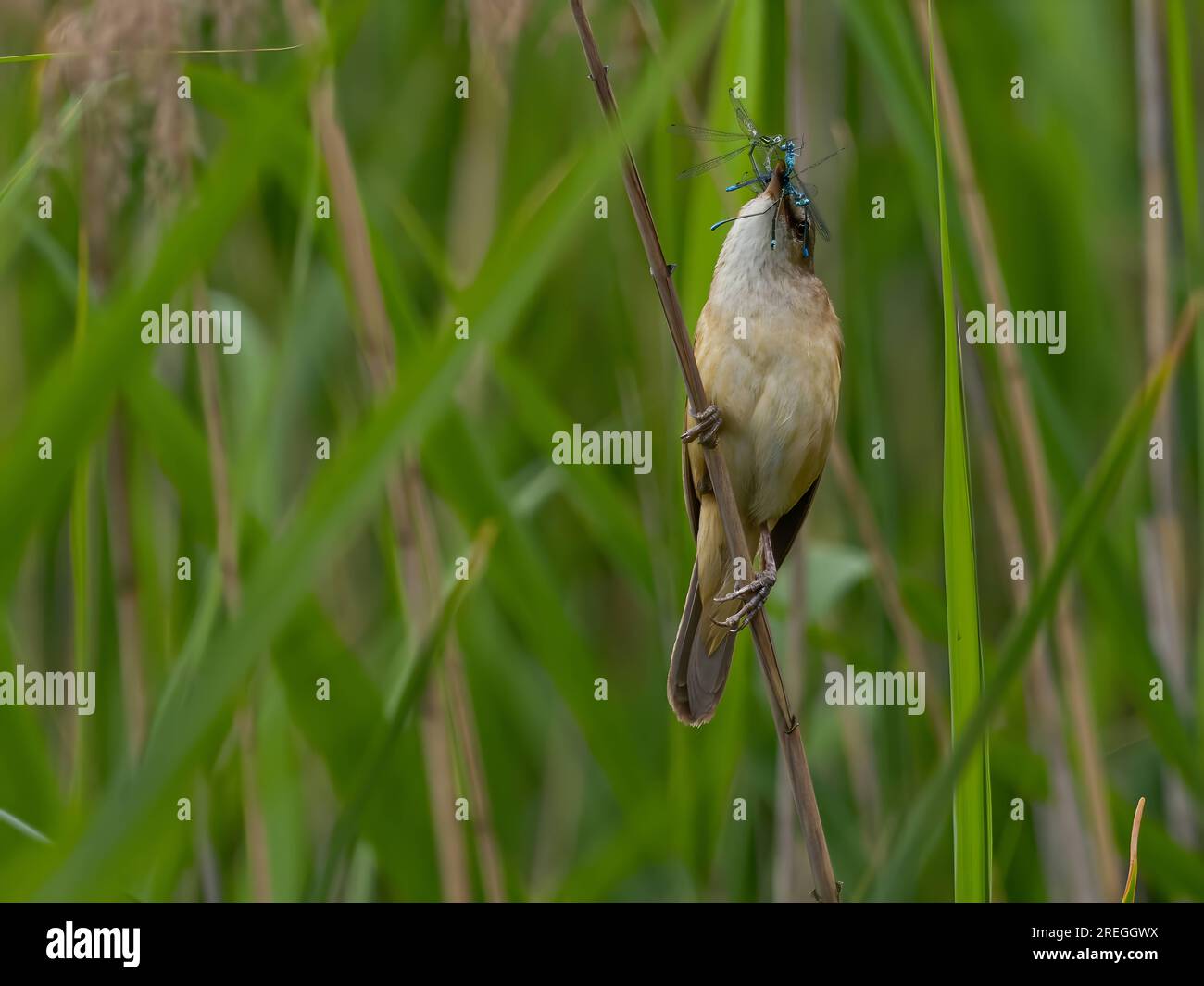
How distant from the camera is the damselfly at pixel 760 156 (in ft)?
6.22

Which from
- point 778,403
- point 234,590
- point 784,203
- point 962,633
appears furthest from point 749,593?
point 234,590

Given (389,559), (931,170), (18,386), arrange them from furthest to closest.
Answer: (18,386)
(389,559)
(931,170)

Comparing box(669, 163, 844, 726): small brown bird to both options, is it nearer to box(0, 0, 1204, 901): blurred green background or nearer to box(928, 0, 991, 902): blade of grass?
box(0, 0, 1204, 901): blurred green background

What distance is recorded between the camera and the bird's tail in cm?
206

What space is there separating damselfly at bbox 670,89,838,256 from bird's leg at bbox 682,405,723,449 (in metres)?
0.32

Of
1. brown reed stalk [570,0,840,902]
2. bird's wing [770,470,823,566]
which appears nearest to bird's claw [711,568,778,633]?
brown reed stalk [570,0,840,902]

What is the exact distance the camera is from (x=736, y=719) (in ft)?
6.39

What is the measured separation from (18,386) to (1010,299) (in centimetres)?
223

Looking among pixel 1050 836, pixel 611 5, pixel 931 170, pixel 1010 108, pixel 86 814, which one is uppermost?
pixel 611 5

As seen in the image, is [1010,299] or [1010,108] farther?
[1010,108]

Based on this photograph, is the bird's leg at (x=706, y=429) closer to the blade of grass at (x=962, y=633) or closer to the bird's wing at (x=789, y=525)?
the bird's wing at (x=789, y=525)

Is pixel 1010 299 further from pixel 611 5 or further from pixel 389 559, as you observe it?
pixel 389 559

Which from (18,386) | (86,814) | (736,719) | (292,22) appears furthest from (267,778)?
(292,22)

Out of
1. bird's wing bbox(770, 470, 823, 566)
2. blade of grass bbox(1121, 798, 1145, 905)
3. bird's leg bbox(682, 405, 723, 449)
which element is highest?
bird's leg bbox(682, 405, 723, 449)
